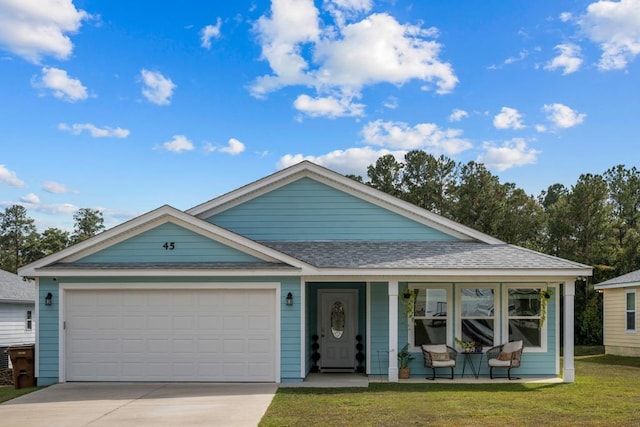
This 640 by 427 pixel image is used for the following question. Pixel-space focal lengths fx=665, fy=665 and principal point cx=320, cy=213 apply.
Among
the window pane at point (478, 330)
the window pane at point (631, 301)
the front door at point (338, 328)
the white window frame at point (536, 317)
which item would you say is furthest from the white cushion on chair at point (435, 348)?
the window pane at point (631, 301)

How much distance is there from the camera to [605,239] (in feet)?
111

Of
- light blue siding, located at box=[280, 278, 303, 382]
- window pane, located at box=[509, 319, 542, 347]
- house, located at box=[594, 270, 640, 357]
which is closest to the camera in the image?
light blue siding, located at box=[280, 278, 303, 382]

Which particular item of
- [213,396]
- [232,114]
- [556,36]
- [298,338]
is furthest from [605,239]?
[213,396]

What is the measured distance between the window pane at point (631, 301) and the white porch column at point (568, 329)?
1083 centimetres

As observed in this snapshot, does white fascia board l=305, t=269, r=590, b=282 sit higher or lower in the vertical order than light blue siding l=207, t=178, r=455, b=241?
lower

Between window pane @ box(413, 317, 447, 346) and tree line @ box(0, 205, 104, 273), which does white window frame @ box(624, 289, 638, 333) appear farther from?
tree line @ box(0, 205, 104, 273)

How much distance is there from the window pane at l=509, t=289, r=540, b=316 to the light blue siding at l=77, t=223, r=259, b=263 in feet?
21.5

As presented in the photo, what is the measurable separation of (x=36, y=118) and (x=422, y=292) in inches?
550

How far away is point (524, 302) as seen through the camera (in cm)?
1579

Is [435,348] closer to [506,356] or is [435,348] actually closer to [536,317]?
[506,356]

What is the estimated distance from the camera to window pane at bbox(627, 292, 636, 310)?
79.0 ft

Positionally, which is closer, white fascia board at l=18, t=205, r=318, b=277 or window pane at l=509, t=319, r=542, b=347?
white fascia board at l=18, t=205, r=318, b=277

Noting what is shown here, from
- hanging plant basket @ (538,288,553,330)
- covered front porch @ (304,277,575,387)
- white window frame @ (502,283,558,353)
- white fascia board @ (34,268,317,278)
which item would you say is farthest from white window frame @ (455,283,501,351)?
white fascia board @ (34,268,317,278)

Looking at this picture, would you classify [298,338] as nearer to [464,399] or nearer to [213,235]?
[213,235]
